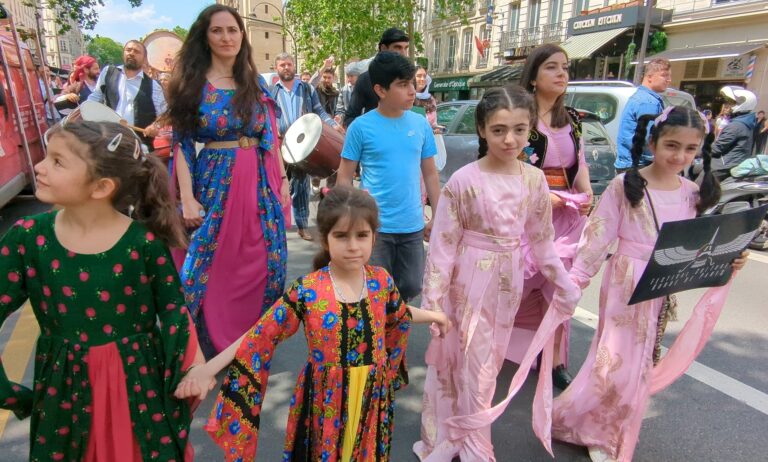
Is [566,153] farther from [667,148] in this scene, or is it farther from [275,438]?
[275,438]

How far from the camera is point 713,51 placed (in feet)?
52.3

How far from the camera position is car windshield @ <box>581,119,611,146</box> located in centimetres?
674

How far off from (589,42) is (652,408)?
19.6m

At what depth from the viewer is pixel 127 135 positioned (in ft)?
5.67

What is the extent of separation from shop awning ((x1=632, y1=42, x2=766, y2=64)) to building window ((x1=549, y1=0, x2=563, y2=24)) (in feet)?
19.9

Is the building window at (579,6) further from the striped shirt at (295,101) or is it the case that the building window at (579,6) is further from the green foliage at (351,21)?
the striped shirt at (295,101)

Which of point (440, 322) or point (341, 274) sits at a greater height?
point (341, 274)

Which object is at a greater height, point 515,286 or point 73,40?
point 73,40

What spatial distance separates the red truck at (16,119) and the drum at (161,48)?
5.24ft

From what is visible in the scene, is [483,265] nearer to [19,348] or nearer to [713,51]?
[19,348]

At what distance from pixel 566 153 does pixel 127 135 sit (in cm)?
235

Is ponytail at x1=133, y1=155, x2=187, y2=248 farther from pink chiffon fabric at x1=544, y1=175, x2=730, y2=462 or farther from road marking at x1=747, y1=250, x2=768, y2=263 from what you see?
road marking at x1=747, y1=250, x2=768, y2=263

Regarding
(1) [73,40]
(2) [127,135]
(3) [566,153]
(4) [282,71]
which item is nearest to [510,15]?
(4) [282,71]

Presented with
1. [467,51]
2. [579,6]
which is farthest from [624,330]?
[467,51]
